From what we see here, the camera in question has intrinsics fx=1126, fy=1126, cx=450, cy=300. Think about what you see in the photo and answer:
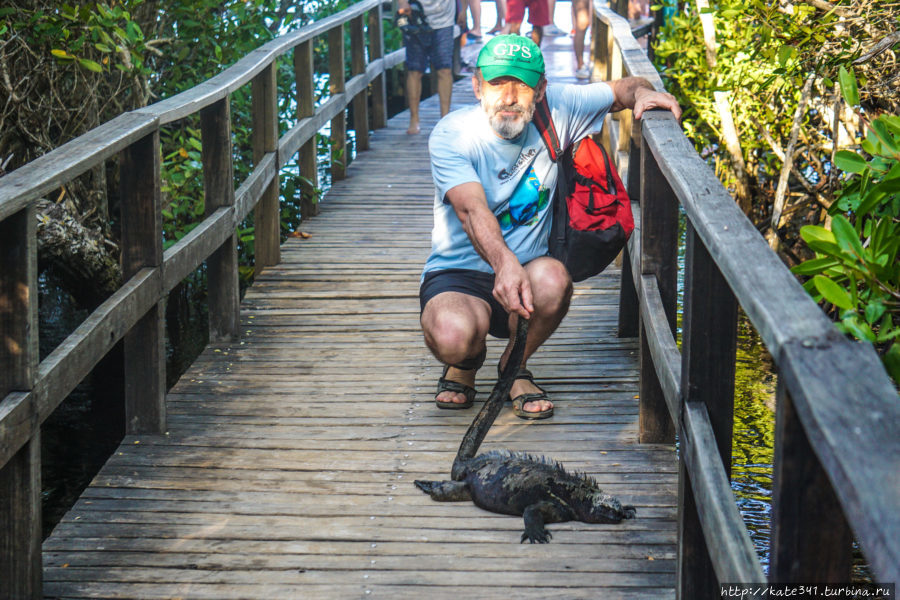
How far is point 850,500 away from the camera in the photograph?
3.93 ft

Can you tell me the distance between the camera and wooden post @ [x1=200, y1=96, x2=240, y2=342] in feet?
15.5

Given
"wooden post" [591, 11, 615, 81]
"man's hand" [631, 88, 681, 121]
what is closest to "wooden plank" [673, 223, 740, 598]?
"man's hand" [631, 88, 681, 121]

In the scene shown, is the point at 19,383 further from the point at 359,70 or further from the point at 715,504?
the point at 359,70

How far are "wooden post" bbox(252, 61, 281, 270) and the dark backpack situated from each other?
2.09 m

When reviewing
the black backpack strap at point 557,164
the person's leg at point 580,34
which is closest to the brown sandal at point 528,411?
the black backpack strap at point 557,164

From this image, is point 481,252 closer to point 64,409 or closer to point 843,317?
point 843,317

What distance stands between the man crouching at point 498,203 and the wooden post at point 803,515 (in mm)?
2137

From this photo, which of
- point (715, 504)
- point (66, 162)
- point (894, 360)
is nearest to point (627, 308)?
point (66, 162)

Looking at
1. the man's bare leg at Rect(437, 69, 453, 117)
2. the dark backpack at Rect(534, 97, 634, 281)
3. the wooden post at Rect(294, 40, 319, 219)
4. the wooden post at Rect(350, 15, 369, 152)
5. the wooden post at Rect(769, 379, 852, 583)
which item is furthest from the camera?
the man's bare leg at Rect(437, 69, 453, 117)

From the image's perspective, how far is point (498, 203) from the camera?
159 inches

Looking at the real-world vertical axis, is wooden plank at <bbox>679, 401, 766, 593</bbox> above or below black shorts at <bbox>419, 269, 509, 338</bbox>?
above

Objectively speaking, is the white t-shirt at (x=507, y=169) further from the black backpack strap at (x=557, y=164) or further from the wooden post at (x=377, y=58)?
the wooden post at (x=377, y=58)

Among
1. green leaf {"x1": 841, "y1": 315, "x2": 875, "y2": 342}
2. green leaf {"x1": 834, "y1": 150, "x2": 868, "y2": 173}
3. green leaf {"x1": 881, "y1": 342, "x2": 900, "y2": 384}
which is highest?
green leaf {"x1": 834, "y1": 150, "x2": 868, "y2": 173}

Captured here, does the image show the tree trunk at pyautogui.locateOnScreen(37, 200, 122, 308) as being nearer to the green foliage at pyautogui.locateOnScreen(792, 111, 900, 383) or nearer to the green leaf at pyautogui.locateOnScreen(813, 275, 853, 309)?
the green foliage at pyautogui.locateOnScreen(792, 111, 900, 383)
